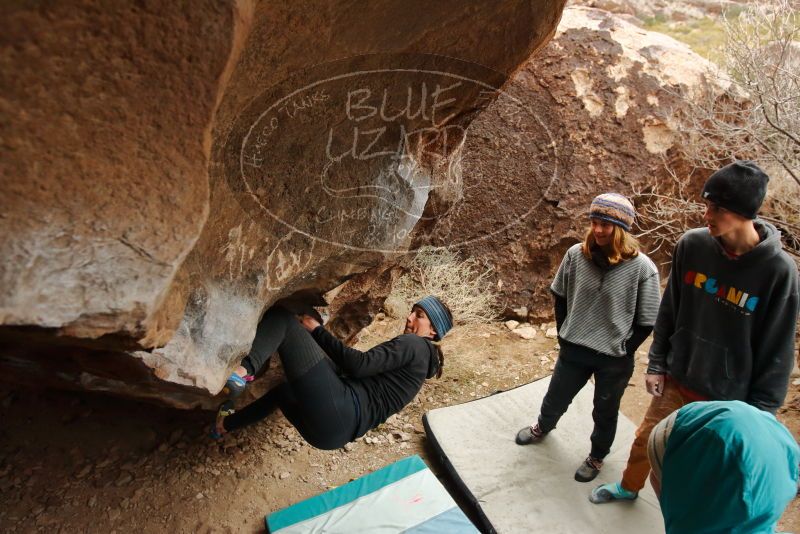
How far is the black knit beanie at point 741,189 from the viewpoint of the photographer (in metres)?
1.90

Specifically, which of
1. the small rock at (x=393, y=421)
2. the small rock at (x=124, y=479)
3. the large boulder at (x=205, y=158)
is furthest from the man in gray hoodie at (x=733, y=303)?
the small rock at (x=124, y=479)

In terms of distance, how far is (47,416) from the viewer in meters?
2.99

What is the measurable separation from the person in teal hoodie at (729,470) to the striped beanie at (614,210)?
1.37 m

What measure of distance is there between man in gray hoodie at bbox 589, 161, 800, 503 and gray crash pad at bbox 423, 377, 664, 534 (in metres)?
0.91

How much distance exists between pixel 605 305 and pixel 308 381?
59.1 inches

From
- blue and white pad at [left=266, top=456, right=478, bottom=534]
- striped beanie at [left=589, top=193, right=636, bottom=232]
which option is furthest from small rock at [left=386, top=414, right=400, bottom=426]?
striped beanie at [left=589, top=193, right=636, bottom=232]

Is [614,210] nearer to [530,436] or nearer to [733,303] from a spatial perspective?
[733,303]

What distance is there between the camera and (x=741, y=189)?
1.90 metres

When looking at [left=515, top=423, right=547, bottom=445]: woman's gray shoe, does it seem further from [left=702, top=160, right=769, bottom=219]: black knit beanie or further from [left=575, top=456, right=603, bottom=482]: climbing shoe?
[left=702, top=160, right=769, bottom=219]: black knit beanie

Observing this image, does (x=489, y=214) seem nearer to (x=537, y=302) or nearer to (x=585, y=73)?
(x=537, y=302)

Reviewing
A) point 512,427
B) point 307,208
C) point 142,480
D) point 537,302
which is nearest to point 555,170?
point 537,302

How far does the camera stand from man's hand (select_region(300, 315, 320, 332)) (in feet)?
8.11

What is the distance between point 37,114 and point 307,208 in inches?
45.0

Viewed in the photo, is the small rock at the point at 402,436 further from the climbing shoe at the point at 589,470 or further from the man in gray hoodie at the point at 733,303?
the man in gray hoodie at the point at 733,303
